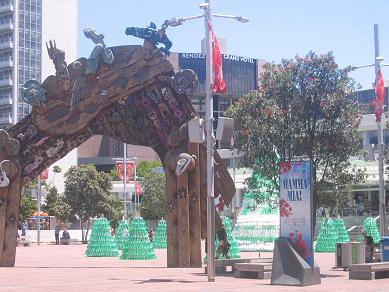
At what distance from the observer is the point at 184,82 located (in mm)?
24016

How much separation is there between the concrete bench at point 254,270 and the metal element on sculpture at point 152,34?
8769mm

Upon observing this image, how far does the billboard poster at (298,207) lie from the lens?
55.3ft

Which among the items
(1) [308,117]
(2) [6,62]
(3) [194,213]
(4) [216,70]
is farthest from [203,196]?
(2) [6,62]

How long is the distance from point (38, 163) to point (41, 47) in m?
78.2

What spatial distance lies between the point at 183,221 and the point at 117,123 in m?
4.26

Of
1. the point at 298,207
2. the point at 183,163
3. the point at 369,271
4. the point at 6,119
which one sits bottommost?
the point at 369,271

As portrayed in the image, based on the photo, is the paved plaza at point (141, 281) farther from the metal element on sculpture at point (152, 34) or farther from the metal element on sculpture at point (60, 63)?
the metal element on sculpture at point (152, 34)

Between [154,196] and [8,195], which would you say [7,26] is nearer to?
[154,196]

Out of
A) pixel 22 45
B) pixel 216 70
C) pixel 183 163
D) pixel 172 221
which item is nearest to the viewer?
pixel 216 70

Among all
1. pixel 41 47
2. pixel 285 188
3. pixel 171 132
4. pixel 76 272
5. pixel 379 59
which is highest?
pixel 41 47

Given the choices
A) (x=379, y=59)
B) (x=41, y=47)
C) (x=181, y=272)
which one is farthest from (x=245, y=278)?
(x=41, y=47)

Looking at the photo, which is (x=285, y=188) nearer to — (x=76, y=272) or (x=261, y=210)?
(x=76, y=272)

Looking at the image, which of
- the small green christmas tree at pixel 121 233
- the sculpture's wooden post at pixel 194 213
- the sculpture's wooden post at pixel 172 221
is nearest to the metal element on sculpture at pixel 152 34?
the sculpture's wooden post at pixel 194 213

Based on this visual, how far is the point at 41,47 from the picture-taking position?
10025 cm
